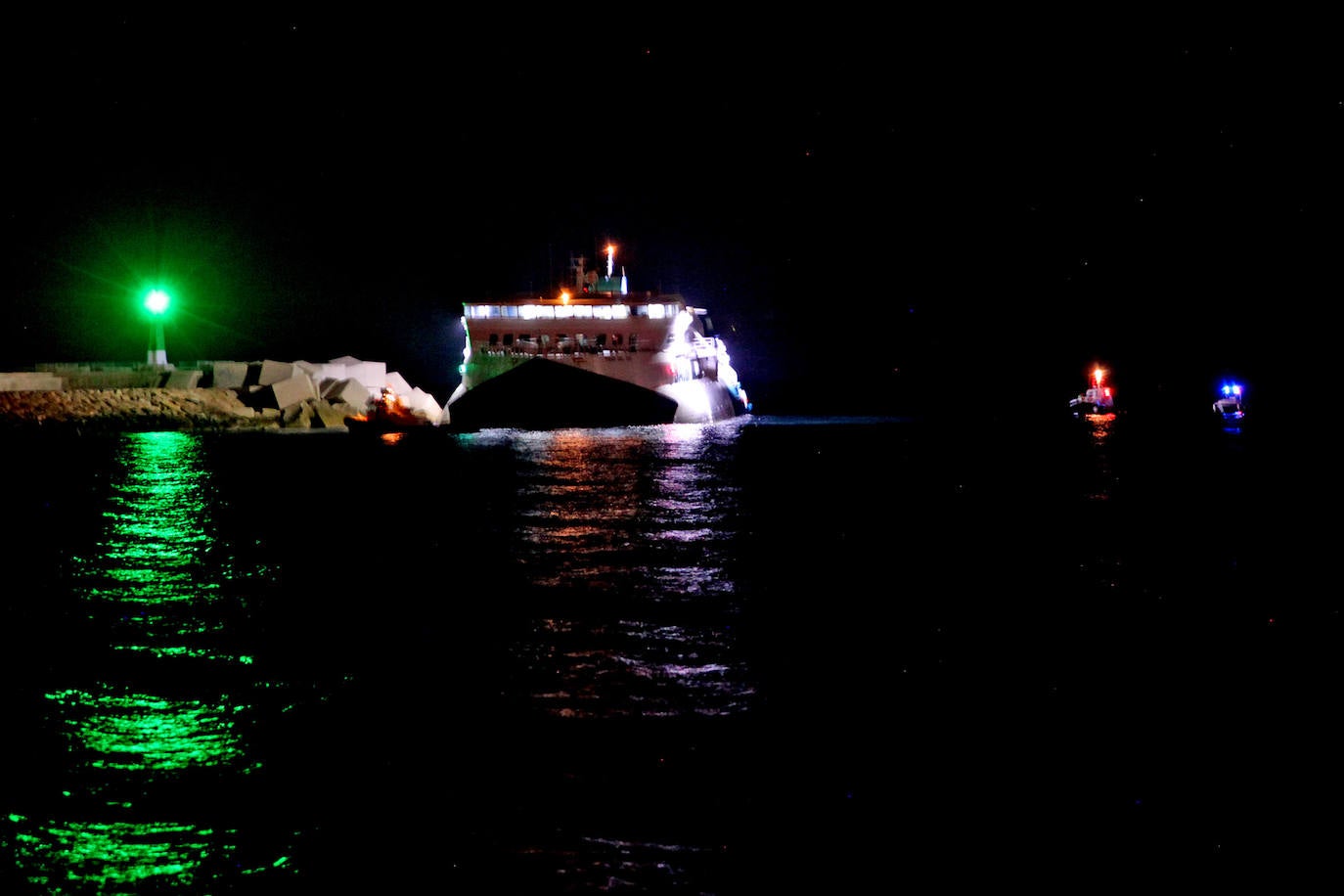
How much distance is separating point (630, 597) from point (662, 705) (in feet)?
13.0

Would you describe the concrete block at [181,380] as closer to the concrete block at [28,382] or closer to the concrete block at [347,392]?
the concrete block at [28,382]

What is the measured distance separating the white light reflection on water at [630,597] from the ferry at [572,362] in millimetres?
26456

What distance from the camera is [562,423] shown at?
176ft

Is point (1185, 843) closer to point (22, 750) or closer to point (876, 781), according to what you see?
point (876, 781)

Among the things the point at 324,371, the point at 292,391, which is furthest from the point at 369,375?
the point at 292,391

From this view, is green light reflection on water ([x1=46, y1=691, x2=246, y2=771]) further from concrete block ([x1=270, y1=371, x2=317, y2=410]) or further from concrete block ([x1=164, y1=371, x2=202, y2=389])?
concrete block ([x1=164, y1=371, x2=202, y2=389])

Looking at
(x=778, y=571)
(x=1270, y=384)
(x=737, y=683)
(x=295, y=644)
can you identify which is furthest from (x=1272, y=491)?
(x=1270, y=384)

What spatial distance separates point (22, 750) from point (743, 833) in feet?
14.6

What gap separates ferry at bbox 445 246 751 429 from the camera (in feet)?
173

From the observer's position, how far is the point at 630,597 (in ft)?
37.2

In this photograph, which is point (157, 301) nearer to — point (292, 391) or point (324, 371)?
point (324, 371)

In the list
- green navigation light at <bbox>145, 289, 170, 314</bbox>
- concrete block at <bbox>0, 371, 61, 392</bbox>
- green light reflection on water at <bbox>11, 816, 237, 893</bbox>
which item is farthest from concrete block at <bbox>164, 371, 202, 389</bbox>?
green light reflection on water at <bbox>11, 816, 237, 893</bbox>

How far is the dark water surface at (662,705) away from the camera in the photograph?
5.25 m

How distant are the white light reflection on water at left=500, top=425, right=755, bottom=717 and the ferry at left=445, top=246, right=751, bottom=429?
86.8 feet
